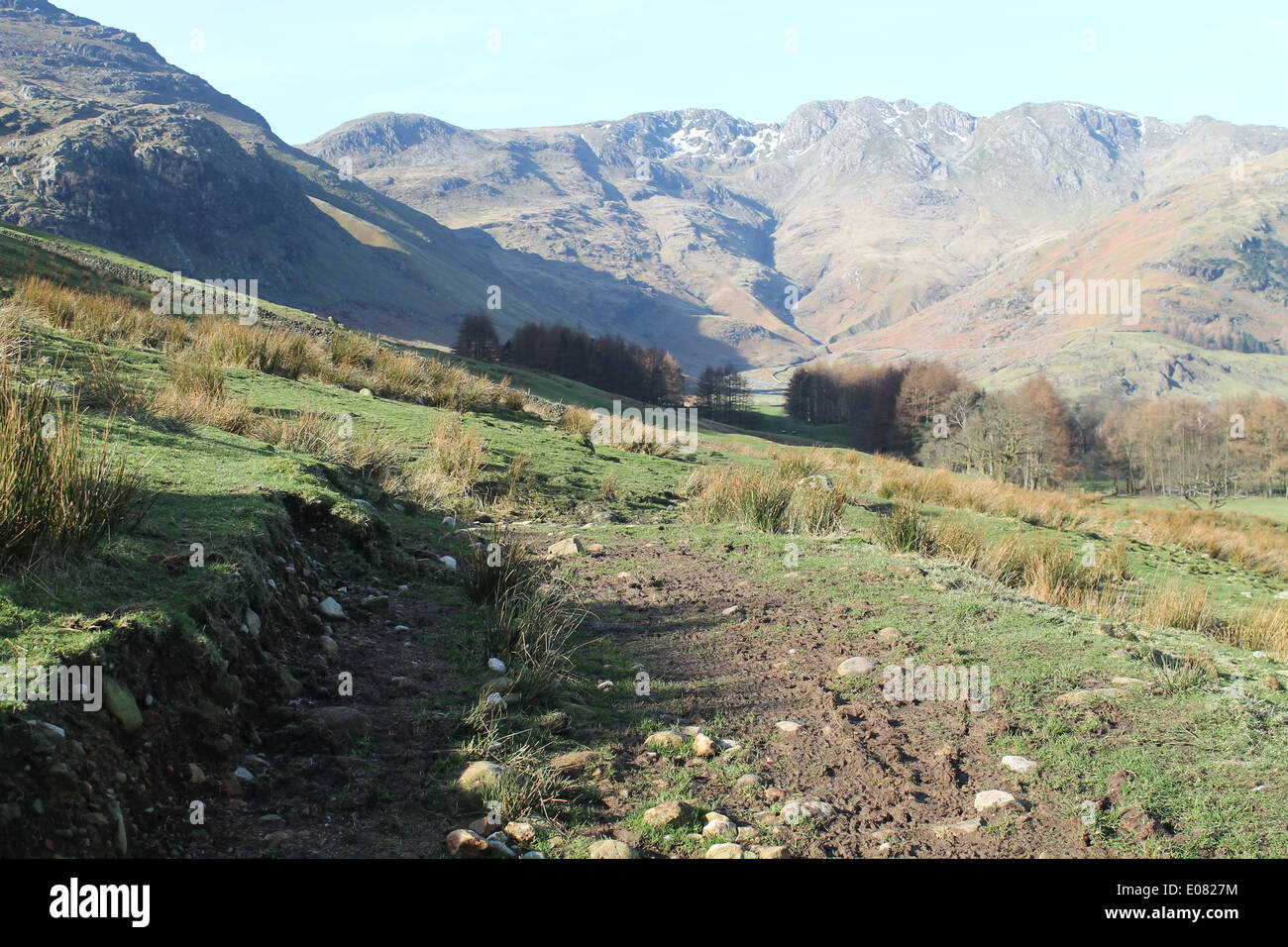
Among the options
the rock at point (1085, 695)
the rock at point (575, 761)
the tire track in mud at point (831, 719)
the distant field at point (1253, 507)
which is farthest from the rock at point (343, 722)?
the distant field at point (1253, 507)

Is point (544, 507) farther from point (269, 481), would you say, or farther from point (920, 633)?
point (920, 633)

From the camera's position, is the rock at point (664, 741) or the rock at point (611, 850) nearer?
the rock at point (611, 850)

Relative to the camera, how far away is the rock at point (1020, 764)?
13.3 ft

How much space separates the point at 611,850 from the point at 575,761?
0.72 metres


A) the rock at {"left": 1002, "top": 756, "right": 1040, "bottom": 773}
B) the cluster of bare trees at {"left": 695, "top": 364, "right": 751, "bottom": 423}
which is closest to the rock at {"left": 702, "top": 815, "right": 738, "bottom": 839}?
the rock at {"left": 1002, "top": 756, "right": 1040, "bottom": 773}

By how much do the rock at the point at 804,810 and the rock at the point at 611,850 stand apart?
73 centimetres

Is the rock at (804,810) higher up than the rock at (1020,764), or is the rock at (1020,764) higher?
the rock at (1020,764)

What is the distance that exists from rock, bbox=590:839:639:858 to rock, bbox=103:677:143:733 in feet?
5.83

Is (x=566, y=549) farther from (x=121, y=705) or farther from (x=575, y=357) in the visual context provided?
(x=575, y=357)

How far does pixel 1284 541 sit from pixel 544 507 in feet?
72.7

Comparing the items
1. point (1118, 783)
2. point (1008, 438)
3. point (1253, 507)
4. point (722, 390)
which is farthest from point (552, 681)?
point (722, 390)

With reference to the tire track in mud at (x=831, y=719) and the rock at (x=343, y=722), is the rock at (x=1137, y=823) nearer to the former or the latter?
the tire track in mud at (x=831, y=719)

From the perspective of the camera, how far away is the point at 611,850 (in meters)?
3.27

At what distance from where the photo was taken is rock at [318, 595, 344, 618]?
17.6ft
